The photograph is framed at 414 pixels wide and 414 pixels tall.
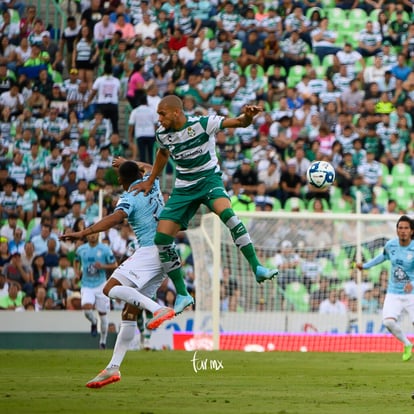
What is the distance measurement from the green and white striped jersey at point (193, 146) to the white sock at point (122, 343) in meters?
1.80

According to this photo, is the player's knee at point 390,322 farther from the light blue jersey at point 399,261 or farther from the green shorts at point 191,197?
the green shorts at point 191,197

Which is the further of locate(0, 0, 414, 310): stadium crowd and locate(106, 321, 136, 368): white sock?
locate(0, 0, 414, 310): stadium crowd

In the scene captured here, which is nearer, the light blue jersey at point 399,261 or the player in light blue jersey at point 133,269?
the player in light blue jersey at point 133,269

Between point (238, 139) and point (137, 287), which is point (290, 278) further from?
point (137, 287)

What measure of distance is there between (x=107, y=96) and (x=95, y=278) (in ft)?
22.8

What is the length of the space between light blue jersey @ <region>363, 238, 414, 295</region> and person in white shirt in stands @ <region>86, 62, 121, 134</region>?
1097cm

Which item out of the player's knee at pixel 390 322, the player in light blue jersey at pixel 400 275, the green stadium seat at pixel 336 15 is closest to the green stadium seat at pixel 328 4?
the green stadium seat at pixel 336 15

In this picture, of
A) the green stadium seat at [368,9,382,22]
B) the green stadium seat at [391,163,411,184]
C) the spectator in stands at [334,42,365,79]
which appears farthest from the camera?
the green stadium seat at [368,9,382,22]

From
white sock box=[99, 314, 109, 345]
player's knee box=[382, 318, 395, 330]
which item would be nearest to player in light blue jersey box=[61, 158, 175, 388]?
player's knee box=[382, 318, 395, 330]

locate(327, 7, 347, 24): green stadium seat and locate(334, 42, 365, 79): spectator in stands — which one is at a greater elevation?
locate(327, 7, 347, 24): green stadium seat

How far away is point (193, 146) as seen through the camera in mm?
12961

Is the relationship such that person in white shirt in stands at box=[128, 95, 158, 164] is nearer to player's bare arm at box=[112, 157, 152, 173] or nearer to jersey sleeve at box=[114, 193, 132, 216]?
player's bare arm at box=[112, 157, 152, 173]

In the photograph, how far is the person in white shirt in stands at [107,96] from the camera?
1120 inches

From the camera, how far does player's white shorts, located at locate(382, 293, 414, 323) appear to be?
19.2 meters
